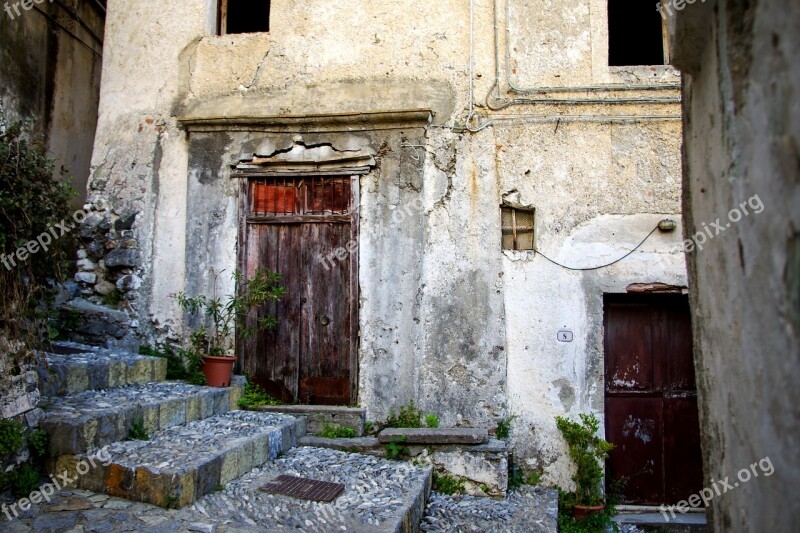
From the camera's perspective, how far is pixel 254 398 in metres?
5.92

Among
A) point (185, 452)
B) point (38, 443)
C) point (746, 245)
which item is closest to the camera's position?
point (746, 245)

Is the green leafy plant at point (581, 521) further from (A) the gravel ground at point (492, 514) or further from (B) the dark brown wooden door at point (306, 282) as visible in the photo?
(B) the dark brown wooden door at point (306, 282)

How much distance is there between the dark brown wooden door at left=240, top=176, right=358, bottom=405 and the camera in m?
5.96

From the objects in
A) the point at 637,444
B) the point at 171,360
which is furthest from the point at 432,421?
the point at 171,360

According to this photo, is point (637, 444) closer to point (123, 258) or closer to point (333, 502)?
point (333, 502)

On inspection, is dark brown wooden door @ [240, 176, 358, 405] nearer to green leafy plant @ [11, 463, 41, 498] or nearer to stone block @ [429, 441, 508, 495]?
stone block @ [429, 441, 508, 495]

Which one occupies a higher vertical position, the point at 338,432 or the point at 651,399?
the point at 651,399

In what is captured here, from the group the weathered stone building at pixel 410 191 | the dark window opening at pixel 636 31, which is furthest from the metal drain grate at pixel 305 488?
the dark window opening at pixel 636 31

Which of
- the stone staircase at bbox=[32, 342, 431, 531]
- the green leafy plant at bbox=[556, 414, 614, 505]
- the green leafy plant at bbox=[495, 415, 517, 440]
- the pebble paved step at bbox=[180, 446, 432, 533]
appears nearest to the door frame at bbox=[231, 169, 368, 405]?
the stone staircase at bbox=[32, 342, 431, 531]

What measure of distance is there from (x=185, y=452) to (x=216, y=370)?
5.67 feet

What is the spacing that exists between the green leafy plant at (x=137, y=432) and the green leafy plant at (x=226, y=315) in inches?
63.6

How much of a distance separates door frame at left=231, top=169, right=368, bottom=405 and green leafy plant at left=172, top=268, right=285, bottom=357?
160 mm

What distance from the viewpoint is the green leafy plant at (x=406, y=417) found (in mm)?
5660

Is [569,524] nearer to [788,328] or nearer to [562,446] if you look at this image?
[562,446]
